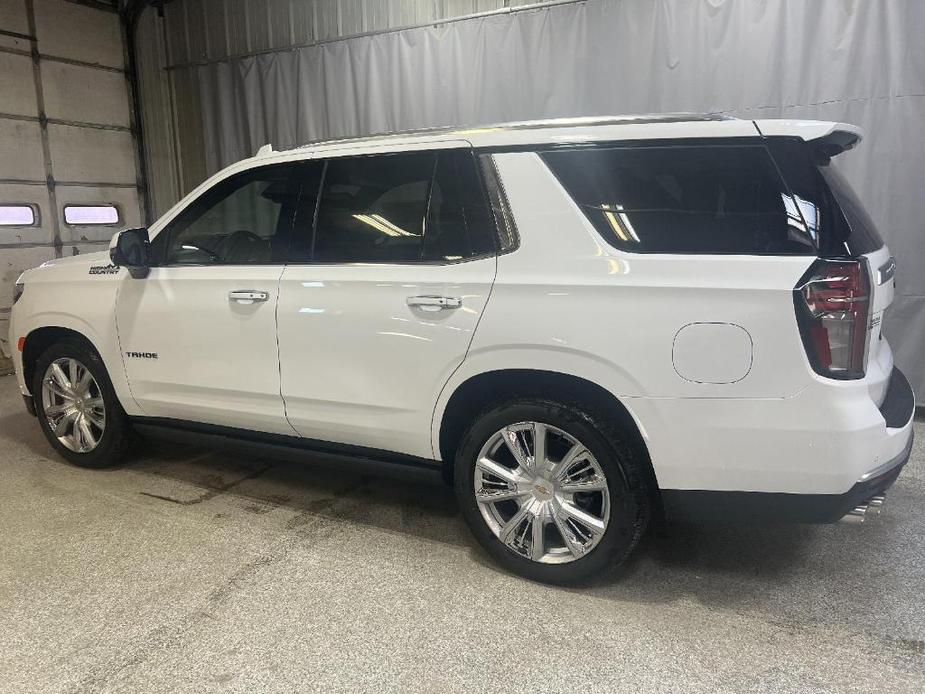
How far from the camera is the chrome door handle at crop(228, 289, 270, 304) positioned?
121 inches

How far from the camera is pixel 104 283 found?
3.62 metres

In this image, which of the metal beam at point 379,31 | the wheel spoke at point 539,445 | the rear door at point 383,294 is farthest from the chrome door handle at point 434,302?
the metal beam at point 379,31

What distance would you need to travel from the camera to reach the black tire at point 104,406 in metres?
3.74

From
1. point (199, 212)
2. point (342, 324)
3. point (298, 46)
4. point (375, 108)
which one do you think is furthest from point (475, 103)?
point (342, 324)

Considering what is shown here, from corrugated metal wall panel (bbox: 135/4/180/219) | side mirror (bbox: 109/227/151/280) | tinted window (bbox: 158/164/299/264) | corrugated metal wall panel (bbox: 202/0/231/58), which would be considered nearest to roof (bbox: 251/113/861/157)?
tinted window (bbox: 158/164/299/264)

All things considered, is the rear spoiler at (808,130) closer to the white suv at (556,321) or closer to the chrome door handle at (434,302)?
the white suv at (556,321)

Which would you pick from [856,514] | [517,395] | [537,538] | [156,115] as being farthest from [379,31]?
[856,514]

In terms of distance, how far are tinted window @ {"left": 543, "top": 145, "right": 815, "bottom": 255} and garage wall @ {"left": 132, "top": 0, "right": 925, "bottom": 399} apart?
3.02 meters

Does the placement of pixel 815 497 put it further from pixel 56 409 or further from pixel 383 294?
pixel 56 409

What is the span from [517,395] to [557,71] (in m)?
3.80

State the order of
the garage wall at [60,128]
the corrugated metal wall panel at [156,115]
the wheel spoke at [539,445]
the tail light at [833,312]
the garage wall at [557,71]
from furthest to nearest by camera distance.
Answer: the corrugated metal wall panel at [156,115]
the garage wall at [60,128]
the garage wall at [557,71]
the wheel spoke at [539,445]
the tail light at [833,312]

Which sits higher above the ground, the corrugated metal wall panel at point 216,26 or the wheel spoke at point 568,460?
the corrugated metal wall panel at point 216,26

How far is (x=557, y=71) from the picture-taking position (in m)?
5.53

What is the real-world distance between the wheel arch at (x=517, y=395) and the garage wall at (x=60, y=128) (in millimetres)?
6144
